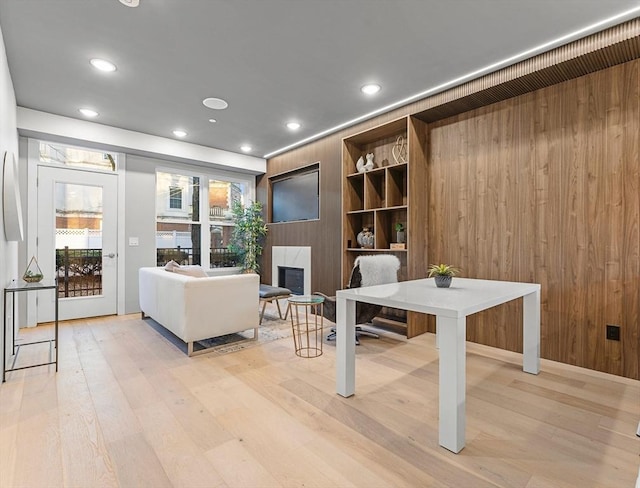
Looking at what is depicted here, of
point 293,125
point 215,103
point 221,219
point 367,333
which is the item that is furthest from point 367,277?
point 221,219

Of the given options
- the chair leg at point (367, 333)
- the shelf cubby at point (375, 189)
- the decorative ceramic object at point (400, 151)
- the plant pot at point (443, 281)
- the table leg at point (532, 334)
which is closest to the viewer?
the plant pot at point (443, 281)

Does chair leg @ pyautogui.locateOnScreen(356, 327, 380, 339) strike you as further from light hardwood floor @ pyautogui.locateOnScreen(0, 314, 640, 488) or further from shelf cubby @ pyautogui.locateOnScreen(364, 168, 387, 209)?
shelf cubby @ pyautogui.locateOnScreen(364, 168, 387, 209)

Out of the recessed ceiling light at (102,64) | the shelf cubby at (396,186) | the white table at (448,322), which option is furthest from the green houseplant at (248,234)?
the white table at (448,322)

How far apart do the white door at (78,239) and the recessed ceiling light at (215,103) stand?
2044mm

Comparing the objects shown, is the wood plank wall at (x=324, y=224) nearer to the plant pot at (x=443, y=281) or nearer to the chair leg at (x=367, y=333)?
the chair leg at (x=367, y=333)

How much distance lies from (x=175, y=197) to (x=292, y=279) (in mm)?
2313

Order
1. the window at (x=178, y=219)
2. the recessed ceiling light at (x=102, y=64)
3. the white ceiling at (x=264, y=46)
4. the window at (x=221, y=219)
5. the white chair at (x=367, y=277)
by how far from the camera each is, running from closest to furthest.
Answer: the white ceiling at (x=264, y=46), the recessed ceiling light at (x=102, y=64), the white chair at (x=367, y=277), the window at (x=178, y=219), the window at (x=221, y=219)

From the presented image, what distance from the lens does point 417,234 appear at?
12.0 feet

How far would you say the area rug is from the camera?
10.7ft

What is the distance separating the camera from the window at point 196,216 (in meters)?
5.23

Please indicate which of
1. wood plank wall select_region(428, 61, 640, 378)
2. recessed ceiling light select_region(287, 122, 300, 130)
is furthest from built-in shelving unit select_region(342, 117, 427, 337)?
recessed ceiling light select_region(287, 122, 300, 130)

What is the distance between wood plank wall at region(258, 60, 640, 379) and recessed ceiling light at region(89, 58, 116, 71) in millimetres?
2806

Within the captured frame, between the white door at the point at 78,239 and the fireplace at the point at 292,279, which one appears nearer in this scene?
the white door at the point at 78,239

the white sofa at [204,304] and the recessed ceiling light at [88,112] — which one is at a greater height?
the recessed ceiling light at [88,112]
